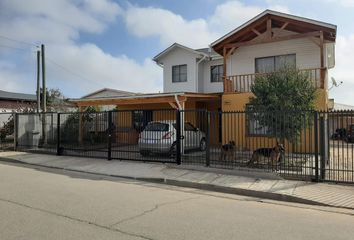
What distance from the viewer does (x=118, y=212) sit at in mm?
7363

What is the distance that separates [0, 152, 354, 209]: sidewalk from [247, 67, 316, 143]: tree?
1.98 m

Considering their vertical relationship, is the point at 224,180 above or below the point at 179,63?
below

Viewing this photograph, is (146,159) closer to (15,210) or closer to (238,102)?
(238,102)

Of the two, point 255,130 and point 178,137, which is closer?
point 178,137

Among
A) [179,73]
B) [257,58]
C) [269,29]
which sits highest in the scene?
[269,29]

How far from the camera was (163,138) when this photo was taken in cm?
1462

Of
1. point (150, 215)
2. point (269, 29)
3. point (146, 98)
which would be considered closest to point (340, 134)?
point (150, 215)

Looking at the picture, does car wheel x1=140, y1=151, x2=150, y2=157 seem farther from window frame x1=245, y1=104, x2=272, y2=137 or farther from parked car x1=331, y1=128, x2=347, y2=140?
parked car x1=331, y1=128, x2=347, y2=140

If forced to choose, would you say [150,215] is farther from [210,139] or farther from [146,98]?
[146,98]

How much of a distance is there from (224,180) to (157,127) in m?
4.52

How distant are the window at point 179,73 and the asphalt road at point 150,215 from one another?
15.0 metres

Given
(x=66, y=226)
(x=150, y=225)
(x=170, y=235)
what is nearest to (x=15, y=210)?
(x=66, y=226)

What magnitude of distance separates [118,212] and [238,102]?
12449 mm

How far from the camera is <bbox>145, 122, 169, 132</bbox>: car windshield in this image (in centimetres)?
1477
